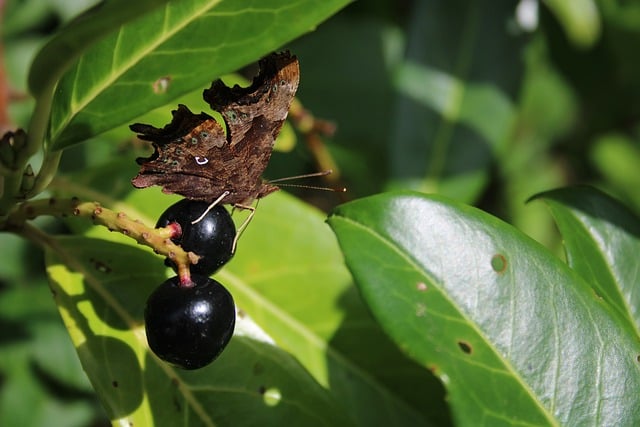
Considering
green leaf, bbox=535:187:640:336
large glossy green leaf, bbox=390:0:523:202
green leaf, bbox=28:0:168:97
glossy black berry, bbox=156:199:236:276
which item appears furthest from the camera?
large glossy green leaf, bbox=390:0:523:202

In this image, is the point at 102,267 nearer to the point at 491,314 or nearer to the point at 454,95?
the point at 491,314

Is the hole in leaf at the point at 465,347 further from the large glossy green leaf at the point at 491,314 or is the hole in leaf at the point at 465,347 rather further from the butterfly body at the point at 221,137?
the butterfly body at the point at 221,137

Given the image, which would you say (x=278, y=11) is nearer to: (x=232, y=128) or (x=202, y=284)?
(x=232, y=128)

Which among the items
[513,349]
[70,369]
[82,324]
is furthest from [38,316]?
[513,349]

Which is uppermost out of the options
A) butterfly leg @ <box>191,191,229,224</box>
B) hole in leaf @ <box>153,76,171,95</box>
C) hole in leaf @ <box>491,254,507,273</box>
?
hole in leaf @ <box>153,76,171,95</box>

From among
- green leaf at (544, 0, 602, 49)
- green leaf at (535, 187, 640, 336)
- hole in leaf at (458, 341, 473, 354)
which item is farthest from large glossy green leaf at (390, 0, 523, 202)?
hole in leaf at (458, 341, 473, 354)

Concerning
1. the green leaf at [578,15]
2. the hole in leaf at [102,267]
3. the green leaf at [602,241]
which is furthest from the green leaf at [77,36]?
the green leaf at [578,15]

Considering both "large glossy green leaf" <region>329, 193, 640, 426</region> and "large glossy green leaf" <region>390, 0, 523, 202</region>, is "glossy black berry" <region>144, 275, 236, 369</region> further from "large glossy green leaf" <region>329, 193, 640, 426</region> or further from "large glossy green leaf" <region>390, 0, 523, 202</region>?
"large glossy green leaf" <region>390, 0, 523, 202</region>
